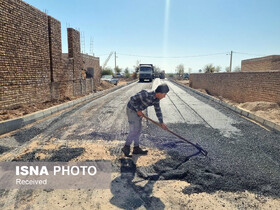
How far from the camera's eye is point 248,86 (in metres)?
10.8

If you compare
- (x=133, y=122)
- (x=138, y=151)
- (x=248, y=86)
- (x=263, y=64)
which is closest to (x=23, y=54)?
(x=133, y=122)

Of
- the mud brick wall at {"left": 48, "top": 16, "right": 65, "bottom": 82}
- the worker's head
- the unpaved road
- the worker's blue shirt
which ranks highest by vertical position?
the mud brick wall at {"left": 48, "top": 16, "right": 65, "bottom": 82}

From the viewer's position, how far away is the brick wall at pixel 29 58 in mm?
6773

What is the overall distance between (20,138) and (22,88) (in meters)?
3.33

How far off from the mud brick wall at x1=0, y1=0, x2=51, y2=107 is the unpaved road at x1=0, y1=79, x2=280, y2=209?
1.85m

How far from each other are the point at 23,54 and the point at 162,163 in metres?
6.92

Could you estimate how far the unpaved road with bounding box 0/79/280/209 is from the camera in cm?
277

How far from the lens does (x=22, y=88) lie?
762 centimetres

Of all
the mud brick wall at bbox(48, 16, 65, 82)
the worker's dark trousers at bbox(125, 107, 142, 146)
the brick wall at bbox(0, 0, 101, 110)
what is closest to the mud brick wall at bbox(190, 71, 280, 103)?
the worker's dark trousers at bbox(125, 107, 142, 146)

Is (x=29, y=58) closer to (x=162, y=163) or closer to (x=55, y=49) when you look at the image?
(x=55, y=49)

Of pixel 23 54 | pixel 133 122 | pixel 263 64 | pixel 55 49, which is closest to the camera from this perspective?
pixel 133 122

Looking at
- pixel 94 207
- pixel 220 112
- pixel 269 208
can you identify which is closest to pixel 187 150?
pixel 269 208

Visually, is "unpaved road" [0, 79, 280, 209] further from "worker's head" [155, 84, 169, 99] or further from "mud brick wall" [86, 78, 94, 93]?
"mud brick wall" [86, 78, 94, 93]

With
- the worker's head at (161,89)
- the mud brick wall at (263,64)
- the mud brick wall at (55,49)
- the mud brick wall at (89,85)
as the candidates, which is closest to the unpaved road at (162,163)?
the worker's head at (161,89)
